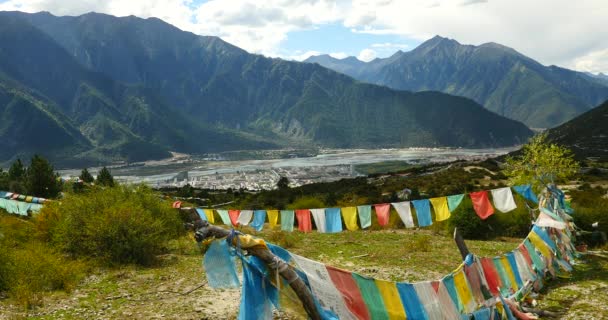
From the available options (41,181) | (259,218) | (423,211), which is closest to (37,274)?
(259,218)

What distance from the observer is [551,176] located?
64.1 ft

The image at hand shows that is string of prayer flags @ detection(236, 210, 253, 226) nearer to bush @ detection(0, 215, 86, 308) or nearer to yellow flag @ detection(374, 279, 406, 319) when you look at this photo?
bush @ detection(0, 215, 86, 308)

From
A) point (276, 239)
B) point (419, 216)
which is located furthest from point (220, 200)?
point (419, 216)

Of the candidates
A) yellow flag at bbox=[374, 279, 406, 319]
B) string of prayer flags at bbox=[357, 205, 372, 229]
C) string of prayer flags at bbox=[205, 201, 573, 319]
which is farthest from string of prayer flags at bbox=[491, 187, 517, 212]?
yellow flag at bbox=[374, 279, 406, 319]

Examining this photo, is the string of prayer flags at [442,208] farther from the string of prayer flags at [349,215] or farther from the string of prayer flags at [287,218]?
the string of prayer flags at [287,218]

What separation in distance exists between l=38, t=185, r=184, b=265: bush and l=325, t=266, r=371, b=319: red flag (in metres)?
13.3

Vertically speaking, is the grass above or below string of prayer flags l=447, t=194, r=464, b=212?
below

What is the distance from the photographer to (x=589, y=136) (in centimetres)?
12281

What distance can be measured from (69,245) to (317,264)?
51.6 ft

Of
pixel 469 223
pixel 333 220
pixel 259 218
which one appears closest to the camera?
pixel 333 220

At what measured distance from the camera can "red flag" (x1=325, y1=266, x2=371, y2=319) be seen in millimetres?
7090

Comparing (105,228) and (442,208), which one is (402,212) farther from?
(105,228)

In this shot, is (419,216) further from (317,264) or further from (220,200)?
(220,200)

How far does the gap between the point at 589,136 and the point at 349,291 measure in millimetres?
138376
